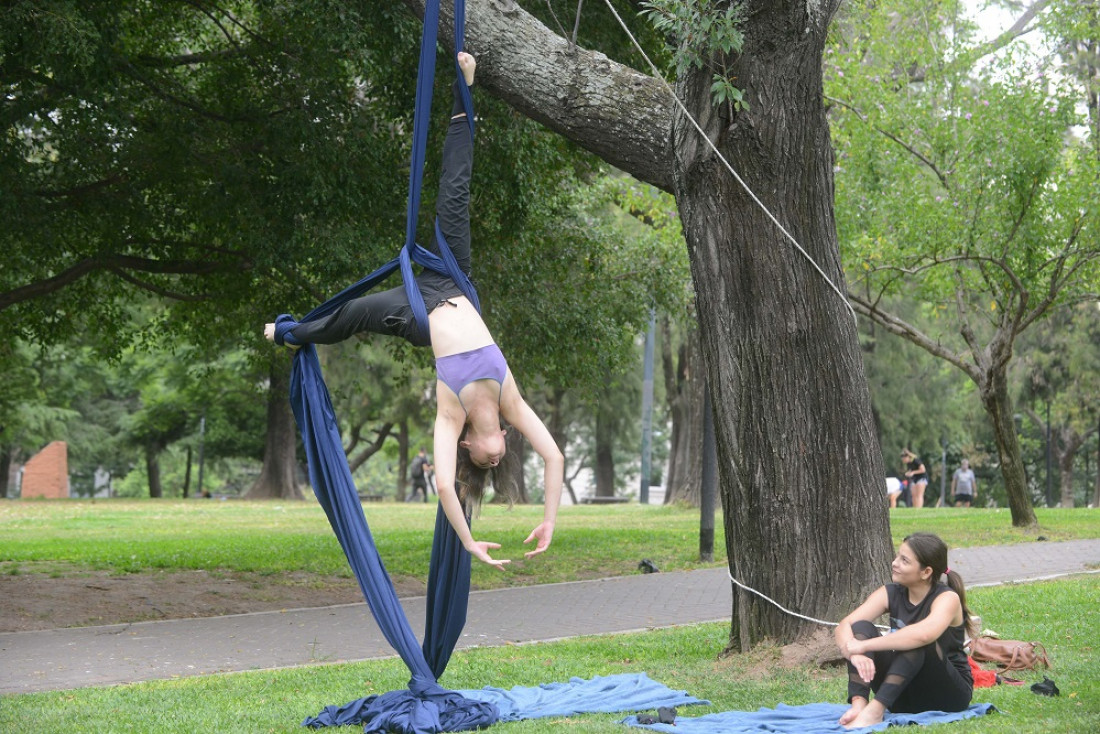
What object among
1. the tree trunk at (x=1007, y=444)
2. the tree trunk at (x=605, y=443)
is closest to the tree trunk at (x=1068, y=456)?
the tree trunk at (x=605, y=443)

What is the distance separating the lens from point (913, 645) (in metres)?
5.21

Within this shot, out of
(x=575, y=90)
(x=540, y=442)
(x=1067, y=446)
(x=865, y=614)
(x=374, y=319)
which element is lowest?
(x=865, y=614)

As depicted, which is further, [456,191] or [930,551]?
[456,191]

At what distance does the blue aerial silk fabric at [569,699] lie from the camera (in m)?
5.61

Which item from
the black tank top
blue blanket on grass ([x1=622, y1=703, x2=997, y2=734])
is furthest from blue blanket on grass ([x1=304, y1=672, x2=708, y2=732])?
the black tank top

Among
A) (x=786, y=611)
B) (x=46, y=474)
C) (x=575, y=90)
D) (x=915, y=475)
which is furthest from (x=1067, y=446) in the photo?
(x=575, y=90)

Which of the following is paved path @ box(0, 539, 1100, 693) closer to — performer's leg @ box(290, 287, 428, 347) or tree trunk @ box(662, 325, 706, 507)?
performer's leg @ box(290, 287, 428, 347)

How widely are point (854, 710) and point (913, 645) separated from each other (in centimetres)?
42

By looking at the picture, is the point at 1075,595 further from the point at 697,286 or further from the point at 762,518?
the point at 697,286

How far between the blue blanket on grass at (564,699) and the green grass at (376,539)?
16.6 feet

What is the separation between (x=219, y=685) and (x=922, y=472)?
20497 millimetres

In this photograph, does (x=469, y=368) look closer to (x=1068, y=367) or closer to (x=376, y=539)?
(x=376, y=539)

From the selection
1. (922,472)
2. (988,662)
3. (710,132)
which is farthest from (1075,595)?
(922,472)

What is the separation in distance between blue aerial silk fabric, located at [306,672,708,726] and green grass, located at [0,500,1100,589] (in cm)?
506
